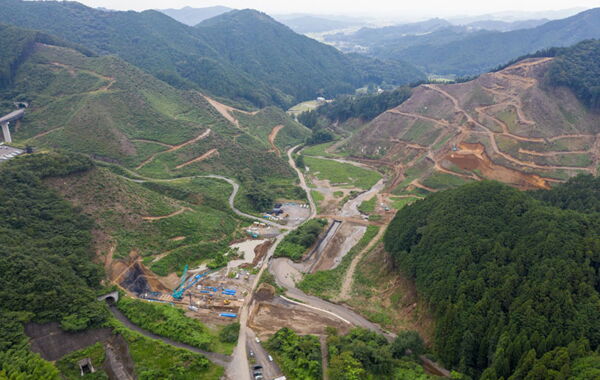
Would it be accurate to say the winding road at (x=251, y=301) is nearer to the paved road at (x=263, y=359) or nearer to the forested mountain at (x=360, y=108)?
the paved road at (x=263, y=359)

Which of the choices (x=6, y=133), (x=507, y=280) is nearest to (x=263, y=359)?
(x=507, y=280)

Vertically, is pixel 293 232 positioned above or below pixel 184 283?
above

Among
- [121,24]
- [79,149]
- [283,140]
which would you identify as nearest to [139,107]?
[79,149]

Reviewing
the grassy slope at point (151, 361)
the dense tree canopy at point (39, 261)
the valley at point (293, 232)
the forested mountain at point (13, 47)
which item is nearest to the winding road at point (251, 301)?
the valley at point (293, 232)

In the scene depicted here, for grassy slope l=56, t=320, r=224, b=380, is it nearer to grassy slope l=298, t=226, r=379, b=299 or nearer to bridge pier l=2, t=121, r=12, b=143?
grassy slope l=298, t=226, r=379, b=299

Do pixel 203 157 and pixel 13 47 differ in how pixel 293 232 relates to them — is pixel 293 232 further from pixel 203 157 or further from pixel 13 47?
pixel 13 47

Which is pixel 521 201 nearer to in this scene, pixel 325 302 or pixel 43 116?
pixel 325 302

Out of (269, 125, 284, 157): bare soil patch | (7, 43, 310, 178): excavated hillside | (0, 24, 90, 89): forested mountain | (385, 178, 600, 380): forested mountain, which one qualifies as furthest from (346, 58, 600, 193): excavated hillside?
(0, 24, 90, 89): forested mountain

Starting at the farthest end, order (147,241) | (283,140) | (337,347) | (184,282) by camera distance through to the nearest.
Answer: (283,140) < (147,241) < (184,282) < (337,347)
